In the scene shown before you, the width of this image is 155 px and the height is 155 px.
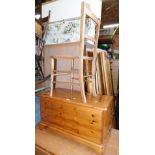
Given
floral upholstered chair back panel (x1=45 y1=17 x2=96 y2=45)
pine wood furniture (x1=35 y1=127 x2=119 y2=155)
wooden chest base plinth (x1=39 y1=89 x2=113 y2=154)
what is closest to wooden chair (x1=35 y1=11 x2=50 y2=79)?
floral upholstered chair back panel (x1=45 y1=17 x2=96 y2=45)

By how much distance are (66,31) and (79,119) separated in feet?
5.27

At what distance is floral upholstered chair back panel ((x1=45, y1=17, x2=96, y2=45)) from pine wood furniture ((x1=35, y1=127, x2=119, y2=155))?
1556 millimetres

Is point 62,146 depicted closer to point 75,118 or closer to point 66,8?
point 75,118

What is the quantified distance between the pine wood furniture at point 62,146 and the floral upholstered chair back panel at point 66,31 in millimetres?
1556

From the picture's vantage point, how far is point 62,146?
5.75 feet

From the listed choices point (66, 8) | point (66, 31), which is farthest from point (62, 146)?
point (66, 8)

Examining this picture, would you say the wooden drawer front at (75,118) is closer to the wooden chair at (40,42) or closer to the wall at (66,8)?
the wooden chair at (40,42)

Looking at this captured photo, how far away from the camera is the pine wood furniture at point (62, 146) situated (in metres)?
1.66

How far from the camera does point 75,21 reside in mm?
2527

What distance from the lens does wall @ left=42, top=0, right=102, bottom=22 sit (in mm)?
2421

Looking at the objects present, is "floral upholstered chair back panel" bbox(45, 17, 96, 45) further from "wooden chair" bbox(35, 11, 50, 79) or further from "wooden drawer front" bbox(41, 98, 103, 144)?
"wooden drawer front" bbox(41, 98, 103, 144)
